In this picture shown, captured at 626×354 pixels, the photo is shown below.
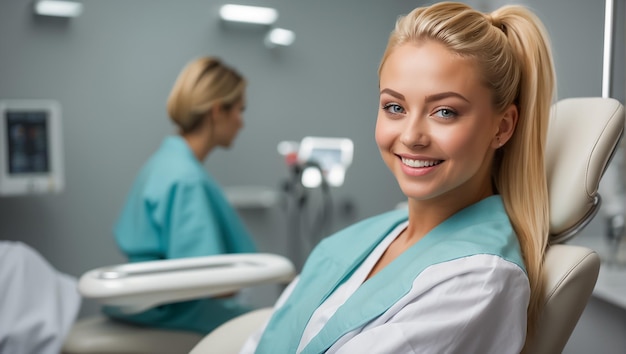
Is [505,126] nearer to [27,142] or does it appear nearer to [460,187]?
[460,187]

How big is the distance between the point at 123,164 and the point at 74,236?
39 cm

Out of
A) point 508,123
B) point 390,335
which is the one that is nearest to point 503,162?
point 508,123

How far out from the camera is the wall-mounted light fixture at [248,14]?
2719 mm

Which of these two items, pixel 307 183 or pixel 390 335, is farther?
pixel 307 183

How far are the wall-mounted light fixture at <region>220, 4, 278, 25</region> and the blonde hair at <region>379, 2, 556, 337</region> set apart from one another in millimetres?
1932

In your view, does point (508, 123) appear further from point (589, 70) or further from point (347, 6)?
point (347, 6)

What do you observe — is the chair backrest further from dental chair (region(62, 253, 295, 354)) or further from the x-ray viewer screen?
the x-ray viewer screen

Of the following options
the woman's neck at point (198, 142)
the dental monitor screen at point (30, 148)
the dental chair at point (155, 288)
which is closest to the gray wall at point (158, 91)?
the dental monitor screen at point (30, 148)

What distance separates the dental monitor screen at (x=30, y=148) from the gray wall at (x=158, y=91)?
0.21 meters

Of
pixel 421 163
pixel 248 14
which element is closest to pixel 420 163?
pixel 421 163

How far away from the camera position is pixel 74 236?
258cm

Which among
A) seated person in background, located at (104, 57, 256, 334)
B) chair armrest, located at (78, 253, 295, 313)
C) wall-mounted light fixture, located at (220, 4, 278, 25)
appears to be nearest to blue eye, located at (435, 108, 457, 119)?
chair armrest, located at (78, 253, 295, 313)

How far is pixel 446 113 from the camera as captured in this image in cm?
84

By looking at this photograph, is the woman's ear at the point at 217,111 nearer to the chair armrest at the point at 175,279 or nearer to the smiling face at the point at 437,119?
the chair armrest at the point at 175,279
